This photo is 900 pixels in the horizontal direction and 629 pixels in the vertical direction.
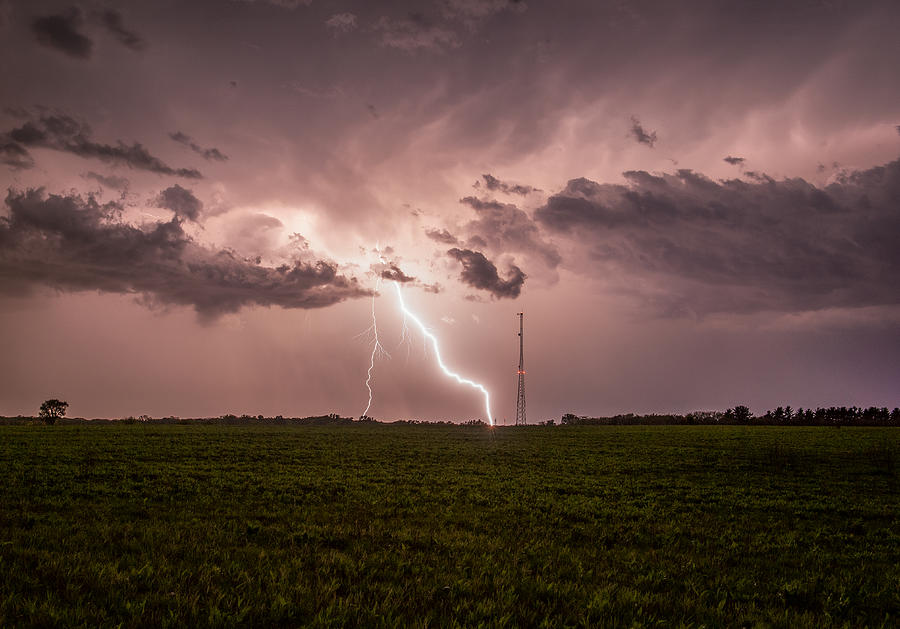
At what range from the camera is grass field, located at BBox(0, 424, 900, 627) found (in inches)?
311

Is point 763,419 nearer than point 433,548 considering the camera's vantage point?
No

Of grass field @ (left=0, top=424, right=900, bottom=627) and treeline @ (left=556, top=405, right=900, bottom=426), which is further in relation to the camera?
treeline @ (left=556, top=405, right=900, bottom=426)

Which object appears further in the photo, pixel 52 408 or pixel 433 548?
→ pixel 52 408

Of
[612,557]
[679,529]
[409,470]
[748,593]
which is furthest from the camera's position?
[409,470]

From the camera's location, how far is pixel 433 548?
13016mm

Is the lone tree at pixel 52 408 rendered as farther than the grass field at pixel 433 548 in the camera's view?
Yes

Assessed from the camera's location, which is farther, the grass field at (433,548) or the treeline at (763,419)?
the treeline at (763,419)

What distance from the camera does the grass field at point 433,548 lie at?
311 inches

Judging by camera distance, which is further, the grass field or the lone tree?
the lone tree

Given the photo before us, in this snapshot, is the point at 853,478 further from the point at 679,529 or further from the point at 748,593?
the point at 748,593

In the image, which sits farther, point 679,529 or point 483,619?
point 679,529

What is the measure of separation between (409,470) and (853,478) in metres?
30.3

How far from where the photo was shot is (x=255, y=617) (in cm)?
730

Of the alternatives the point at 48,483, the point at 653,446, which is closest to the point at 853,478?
the point at 653,446
